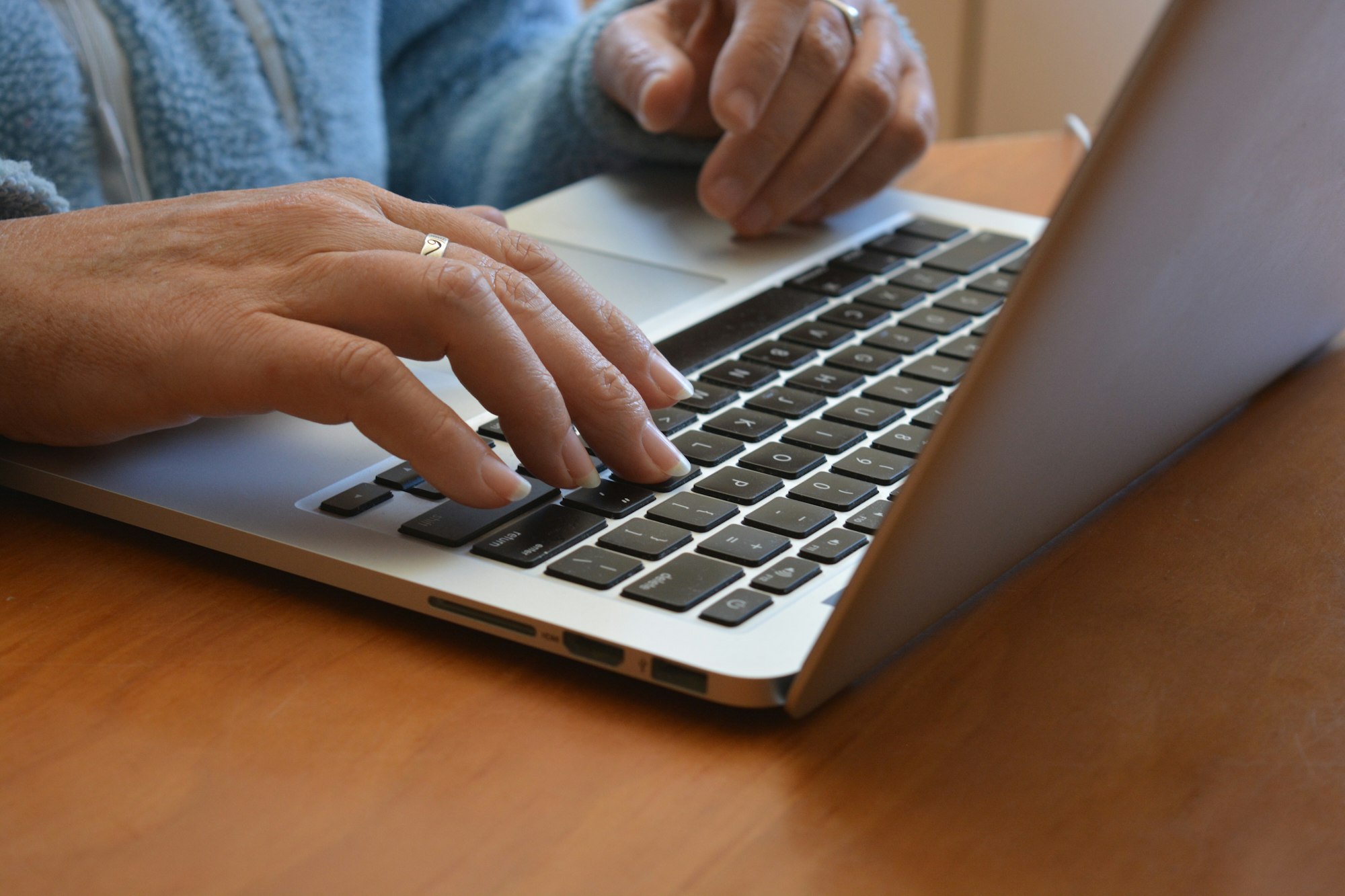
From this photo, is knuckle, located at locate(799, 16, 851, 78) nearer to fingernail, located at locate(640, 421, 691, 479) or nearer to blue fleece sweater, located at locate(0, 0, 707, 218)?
blue fleece sweater, located at locate(0, 0, 707, 218)

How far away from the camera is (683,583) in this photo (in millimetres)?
392

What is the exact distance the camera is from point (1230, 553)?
1.50 feet

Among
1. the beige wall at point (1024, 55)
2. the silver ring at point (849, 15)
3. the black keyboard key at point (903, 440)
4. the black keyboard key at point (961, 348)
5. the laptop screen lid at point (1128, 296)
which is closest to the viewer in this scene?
the laptop screen lid at point (1128, 296)

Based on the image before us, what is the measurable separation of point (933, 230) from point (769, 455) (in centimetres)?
33

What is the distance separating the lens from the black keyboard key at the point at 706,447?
0.49 meters

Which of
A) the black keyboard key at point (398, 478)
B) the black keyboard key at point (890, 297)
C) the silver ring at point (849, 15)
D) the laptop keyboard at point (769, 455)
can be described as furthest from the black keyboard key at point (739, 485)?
the silver ring at point (849, 15)

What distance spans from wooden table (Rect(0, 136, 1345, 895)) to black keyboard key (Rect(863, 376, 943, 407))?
10 centimetres

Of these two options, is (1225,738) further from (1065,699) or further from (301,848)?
(301,848)

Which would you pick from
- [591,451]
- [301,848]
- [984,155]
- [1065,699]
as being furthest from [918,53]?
[301,848]

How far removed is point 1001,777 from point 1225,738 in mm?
73

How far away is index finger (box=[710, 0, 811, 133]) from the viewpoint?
29.2 inches

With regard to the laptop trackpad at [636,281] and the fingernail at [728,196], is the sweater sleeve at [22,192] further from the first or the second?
the fingernail at [728,196]

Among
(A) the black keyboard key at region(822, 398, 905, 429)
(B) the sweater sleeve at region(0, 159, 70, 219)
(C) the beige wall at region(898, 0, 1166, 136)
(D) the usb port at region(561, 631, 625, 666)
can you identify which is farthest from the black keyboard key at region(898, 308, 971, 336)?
(C) the beige wall at region(898, 0, 1166, 136)

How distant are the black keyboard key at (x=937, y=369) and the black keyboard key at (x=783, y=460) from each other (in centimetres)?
10
